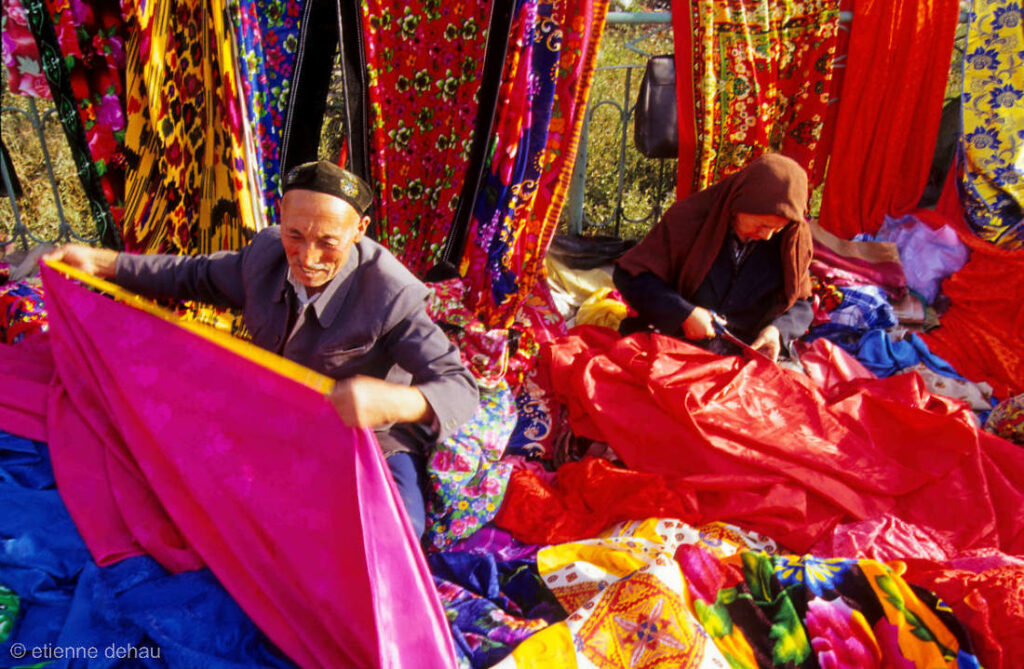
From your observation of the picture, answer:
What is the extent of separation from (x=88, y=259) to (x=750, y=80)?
3.32 meters

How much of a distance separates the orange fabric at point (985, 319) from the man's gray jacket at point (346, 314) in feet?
9.80

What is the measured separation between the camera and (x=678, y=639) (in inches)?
70.6

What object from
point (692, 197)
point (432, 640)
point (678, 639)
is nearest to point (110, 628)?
point (432, 640)

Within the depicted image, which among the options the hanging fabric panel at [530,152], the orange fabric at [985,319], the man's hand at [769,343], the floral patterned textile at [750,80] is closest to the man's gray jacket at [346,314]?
the hanging fabric panel at [530,152]

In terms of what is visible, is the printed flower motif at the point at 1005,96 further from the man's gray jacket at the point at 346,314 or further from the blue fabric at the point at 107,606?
the blue fabric at the point at 107,606

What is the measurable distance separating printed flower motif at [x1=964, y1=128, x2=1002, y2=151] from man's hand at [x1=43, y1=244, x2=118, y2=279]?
439cm

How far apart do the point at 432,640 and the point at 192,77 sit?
2351 millimetres

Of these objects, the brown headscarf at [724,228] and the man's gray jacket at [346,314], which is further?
the brown headscarf at [724,228]

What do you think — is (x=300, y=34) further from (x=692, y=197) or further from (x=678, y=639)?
(x=678, y=639)

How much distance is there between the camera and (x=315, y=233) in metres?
1.92

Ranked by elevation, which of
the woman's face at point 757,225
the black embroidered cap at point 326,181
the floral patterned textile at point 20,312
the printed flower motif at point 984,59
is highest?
the printed flower motif at point 984,59

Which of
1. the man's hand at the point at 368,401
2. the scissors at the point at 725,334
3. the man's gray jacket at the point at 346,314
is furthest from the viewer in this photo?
the scissors at the point at 725,334

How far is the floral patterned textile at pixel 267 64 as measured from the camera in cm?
276

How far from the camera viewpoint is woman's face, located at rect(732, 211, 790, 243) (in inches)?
116
